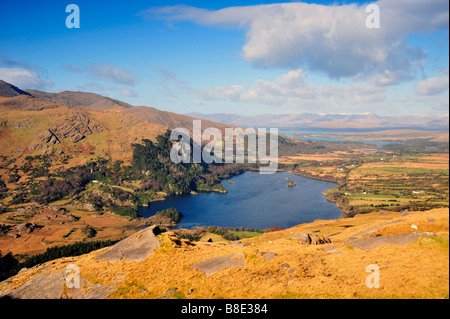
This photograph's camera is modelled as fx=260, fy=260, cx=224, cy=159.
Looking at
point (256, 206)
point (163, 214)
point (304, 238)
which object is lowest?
point (163, 214)

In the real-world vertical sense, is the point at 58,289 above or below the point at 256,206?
above

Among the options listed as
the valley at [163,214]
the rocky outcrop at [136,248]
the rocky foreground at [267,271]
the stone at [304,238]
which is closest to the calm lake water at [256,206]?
the valley at [163,214]

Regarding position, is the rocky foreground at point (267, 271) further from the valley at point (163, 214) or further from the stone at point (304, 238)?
the stone at point (304, 238)

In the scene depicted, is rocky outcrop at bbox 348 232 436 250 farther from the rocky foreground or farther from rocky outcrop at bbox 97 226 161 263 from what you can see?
rocky outcrop at bbox 97 226 161 263

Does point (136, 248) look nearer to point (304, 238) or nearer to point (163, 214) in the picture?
point (304, 238)

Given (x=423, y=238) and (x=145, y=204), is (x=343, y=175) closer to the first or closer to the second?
(x=145, y=204)

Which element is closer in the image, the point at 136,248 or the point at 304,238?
the point at 136,248

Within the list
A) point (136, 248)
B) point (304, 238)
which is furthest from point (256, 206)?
point (136, 248)
